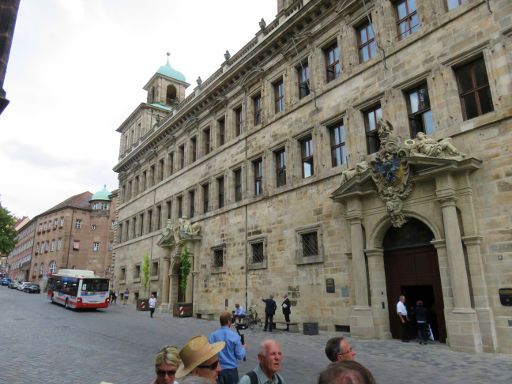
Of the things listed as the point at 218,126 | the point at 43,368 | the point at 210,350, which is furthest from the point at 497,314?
the point at 218,126

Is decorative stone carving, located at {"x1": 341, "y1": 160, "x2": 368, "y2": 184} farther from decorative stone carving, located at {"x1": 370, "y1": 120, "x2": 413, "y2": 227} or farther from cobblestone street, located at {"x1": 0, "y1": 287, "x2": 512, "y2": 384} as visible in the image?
cobblestone street, located at {"x1": 0, "y1": 287, "x2": 512, "y2": 384}

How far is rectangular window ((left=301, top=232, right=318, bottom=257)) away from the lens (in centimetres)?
1672

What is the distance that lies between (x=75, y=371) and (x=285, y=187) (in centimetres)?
1212

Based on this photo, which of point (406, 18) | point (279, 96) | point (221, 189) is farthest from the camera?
point (221, 189)

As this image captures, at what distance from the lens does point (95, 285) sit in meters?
27.2

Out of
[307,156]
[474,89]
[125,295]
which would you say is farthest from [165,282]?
[474,89]

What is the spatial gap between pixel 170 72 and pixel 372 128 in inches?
1252

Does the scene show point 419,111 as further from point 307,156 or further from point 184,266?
point 184,266

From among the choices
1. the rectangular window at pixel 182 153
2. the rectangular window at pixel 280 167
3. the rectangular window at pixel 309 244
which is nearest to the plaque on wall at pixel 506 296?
the rectangular window at pixel 309 244

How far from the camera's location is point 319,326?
15719 millimetres

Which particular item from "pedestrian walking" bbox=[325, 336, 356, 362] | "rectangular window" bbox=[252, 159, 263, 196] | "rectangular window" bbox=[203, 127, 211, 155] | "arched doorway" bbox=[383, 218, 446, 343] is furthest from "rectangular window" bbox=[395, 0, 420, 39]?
"rectangular window" bbox=[203, 127, 211, 155]

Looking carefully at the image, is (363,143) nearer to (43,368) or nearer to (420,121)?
(420,121)

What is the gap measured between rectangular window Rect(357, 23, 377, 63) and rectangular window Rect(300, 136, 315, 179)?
4.18 metres

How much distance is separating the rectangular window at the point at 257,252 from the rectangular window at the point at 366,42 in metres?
9.80
